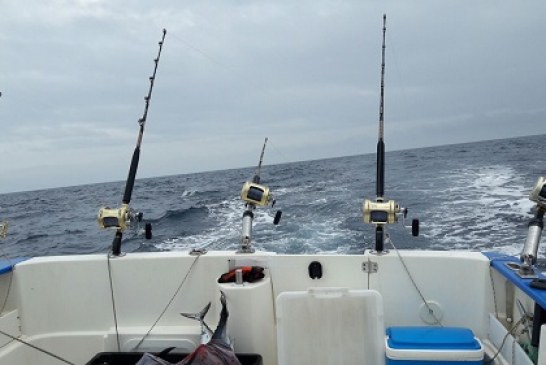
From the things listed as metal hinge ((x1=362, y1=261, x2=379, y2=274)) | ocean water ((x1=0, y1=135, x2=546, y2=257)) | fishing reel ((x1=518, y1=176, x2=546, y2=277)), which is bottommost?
ocean water ((x1=0, y1=135, x2=546, y2=257))

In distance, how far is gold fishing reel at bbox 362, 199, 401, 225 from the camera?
89.5 inches

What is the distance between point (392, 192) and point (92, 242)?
6.56 metres

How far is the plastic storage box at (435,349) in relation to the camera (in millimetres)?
1780

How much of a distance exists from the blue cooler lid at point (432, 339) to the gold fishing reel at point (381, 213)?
0.57m

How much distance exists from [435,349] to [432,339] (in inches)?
1.9

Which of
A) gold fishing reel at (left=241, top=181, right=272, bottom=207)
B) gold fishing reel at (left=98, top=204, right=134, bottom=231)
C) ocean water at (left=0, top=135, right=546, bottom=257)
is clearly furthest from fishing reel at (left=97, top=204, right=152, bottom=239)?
ocean water at (left=0, top=135, right=546, bottom=257)

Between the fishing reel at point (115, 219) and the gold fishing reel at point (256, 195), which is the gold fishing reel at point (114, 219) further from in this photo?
the gold fishing reel at point (256, 195)

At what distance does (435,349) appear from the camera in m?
1.80

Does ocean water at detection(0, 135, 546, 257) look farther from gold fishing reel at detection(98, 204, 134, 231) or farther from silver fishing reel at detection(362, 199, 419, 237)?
silver fishing reel at detection(362, 199, 419, 237)

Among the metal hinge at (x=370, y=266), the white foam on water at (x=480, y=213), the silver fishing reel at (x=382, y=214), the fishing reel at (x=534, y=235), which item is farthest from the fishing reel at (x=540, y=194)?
the white foam on water at (x=480, y=213)

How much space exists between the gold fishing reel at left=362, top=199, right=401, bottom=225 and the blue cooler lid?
0.57m

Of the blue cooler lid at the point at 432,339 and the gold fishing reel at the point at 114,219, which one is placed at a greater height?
the gold fishing reel at the point at 114,219

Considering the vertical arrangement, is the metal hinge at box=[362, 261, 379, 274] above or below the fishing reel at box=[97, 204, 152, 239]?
below

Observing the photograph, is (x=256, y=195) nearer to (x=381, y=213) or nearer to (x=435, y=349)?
(x=381, y=213)
